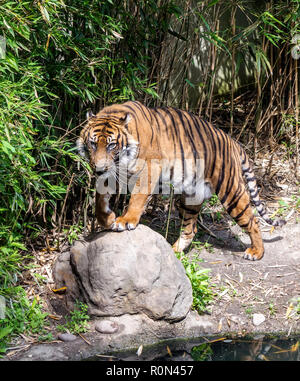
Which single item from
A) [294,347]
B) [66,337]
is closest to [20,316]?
[66,337]

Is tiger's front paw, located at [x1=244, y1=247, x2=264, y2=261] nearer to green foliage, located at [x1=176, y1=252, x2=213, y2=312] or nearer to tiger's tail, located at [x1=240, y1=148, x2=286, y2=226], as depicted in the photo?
tiger's tail, located at [x1=240, y1=148, x2=286, y2=226]

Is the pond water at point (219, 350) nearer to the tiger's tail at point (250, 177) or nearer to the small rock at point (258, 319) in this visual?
the small rock at point (258, 319)

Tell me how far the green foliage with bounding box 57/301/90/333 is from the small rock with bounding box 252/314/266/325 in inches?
48.5

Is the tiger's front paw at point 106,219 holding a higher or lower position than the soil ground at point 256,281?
higher

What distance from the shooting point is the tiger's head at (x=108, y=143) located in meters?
3.91

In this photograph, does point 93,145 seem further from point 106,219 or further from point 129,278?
point 129,278

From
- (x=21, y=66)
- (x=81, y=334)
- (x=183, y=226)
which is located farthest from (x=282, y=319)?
(x=21, y=66)

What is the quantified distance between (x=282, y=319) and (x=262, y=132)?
9.12ft

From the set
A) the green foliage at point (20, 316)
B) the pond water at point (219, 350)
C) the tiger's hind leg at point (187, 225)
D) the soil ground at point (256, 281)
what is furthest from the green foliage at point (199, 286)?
the green foliage at point (20, 316)

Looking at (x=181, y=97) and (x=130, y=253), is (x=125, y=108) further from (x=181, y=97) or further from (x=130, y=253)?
(x=181, y=97)

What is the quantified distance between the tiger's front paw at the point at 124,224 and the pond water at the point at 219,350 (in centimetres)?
84

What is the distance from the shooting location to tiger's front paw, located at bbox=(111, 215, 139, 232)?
162 inches

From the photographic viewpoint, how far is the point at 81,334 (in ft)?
12.8

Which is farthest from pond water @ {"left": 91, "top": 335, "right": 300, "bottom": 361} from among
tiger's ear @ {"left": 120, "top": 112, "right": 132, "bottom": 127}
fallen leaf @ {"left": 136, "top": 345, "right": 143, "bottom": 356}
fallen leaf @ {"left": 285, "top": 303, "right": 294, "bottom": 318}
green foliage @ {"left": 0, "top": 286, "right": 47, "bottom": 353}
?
tiger's ear @ {"left": 120, "top": 112, "right": 132, "bottom": 127}
